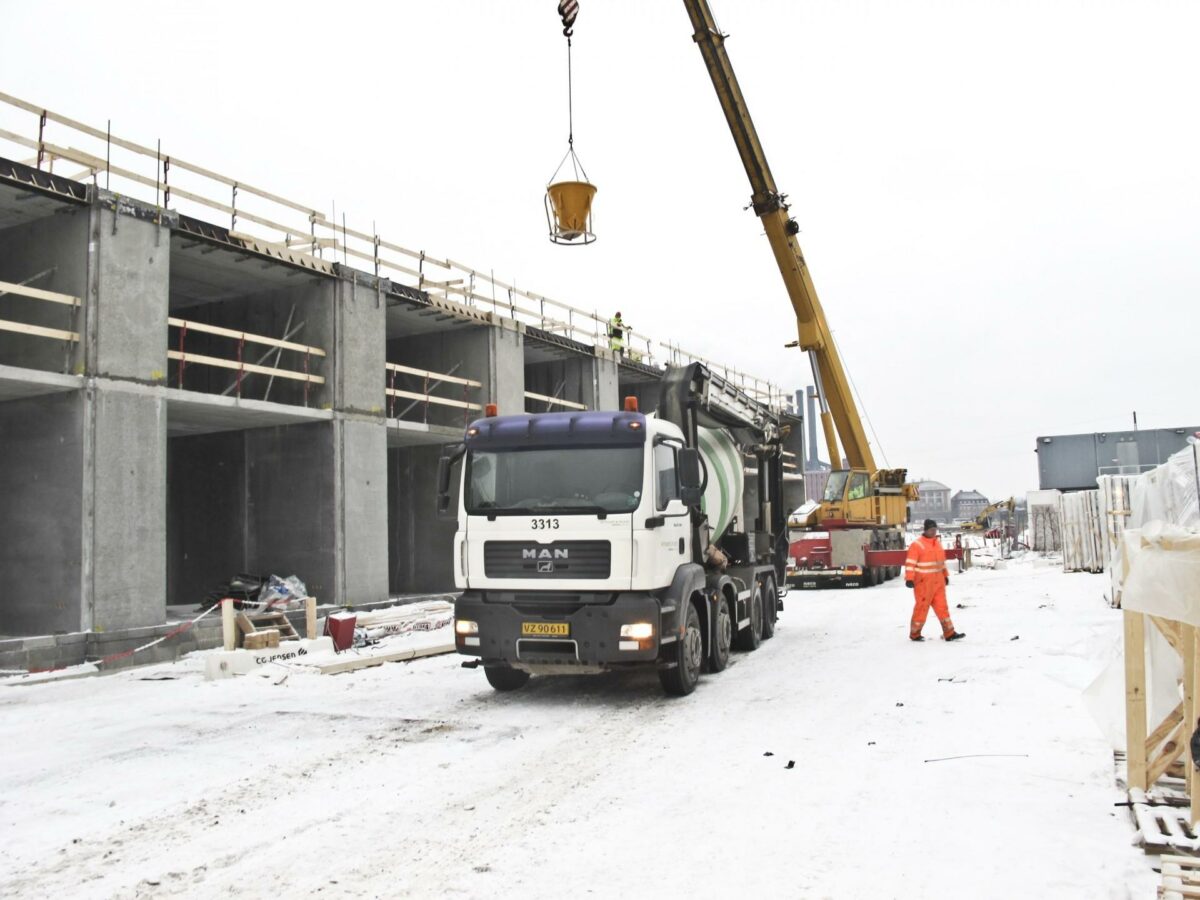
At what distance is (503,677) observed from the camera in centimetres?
980

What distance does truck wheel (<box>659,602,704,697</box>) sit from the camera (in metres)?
9.20

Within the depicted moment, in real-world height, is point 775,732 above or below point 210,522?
below

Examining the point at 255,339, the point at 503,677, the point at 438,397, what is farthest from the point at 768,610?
the point at 438,397

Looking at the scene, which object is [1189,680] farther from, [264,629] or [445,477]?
[264,629]

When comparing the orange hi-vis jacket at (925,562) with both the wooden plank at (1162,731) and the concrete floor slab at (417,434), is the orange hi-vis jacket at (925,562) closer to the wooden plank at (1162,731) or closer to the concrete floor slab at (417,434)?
the wooden plank at (1162,731)

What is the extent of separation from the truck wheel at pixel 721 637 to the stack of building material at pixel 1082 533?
Answer: 53.1 ft

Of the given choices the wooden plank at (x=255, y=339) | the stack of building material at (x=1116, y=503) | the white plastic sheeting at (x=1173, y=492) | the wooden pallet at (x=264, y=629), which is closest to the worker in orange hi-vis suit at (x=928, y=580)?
the white plastic sheeting at (x=1173, y=492)

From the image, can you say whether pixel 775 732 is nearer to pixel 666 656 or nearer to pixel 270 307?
pixel 666 656

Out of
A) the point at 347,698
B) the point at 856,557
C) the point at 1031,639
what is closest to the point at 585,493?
the point at 347,698

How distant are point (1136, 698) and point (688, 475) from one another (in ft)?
16.1

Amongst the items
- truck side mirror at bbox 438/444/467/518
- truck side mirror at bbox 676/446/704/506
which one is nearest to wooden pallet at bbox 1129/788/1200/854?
truck side mirror at bbox 676/446/704/506

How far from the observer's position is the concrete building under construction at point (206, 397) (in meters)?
12.6

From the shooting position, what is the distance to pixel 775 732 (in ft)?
24.9

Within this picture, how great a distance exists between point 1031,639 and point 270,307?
14.5 meters
